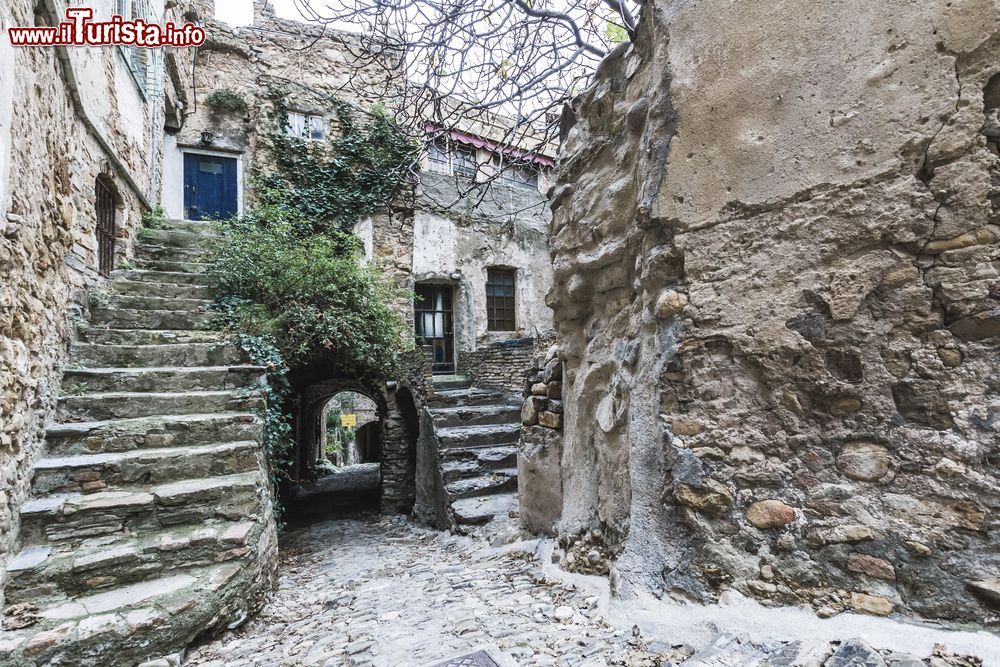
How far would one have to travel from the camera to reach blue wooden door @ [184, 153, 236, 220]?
34.4 feet

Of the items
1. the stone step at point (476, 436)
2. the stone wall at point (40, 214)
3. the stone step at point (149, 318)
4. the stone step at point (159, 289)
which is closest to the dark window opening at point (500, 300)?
the stone step at point (476, 436)

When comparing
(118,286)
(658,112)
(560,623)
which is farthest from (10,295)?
(658,112)

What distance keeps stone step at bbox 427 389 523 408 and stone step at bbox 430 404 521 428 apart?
9 cm

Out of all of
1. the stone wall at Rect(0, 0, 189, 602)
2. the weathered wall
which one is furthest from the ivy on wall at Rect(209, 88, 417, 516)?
the weathered wall

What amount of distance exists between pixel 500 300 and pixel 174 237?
654 centimetres

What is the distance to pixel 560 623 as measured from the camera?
2262mm

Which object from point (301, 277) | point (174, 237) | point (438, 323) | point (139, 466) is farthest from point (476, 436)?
point (174, 237)

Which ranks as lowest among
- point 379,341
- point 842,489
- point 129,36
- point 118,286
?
point 842,489

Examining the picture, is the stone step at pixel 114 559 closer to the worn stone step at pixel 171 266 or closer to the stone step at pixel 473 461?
the stone step at pixel 473 461

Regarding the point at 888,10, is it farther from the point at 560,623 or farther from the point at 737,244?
the point at 560,623

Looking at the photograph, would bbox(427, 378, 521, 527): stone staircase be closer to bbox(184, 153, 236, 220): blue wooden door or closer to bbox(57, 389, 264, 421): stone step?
bbox(57, 389, 264, 421): stone step

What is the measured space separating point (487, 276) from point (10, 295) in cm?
879

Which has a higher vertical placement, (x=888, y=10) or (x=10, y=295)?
(x=888, y=10)

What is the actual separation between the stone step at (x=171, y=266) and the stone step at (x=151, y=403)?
2.84 m
